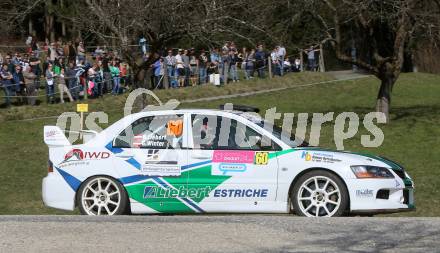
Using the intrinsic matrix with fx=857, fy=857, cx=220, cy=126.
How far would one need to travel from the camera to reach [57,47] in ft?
92.3

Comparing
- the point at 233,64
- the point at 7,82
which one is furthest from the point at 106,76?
the point at 233,64

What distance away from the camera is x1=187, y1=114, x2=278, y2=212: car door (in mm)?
10398

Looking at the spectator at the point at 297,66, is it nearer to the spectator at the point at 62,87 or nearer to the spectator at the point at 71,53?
the spectator at the point at 71,53

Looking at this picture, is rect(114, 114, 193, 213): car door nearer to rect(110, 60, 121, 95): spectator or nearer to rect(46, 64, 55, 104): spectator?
rect(46, 64, 55, 104): spectator

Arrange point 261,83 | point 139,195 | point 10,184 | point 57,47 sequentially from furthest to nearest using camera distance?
point 261,83 < point 57,47 < point 10,184 < point 139,195

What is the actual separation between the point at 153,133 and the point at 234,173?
1179 millimetres

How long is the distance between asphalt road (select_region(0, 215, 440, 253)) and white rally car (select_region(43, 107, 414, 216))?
4.06ft

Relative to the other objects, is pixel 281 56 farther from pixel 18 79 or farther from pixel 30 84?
pixel 18 79

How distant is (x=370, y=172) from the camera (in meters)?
10.3

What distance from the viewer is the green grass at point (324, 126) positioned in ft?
53.4

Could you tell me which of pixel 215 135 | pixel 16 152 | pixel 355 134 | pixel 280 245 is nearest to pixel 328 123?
pixel 355 134

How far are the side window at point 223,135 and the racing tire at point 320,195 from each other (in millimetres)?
565

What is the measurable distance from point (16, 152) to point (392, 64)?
10.0m

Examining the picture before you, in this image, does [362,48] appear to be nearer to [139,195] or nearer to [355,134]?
[355,134]
